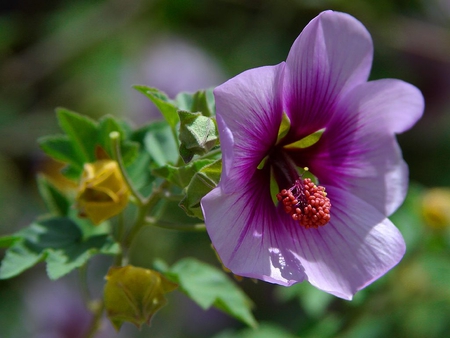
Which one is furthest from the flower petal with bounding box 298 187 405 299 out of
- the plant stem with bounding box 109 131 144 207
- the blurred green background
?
the blurred green background

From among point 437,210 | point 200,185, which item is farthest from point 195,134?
point 437,210

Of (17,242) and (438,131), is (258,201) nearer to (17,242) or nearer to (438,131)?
(17,242)

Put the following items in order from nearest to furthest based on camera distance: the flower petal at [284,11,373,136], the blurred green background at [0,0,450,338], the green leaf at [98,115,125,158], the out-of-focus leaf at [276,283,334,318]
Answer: the flower petal at [284,11,373,136] < the green leaf at [98,115,125,158] < the out-of-focus leaf at [276,283,334,318] < the blurred green background at [0,0,450,338]

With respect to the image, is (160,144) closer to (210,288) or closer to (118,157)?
(118,157)

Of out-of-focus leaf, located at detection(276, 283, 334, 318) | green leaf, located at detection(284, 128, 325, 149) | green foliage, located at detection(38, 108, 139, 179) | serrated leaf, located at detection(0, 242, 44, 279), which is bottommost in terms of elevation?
out-of-focus leaf, located at detection(276, 283, 334, 318)

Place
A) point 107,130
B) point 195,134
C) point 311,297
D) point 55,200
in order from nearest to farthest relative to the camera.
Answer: point 195,134 → point 107,130 → point 55,200 → point 311,297

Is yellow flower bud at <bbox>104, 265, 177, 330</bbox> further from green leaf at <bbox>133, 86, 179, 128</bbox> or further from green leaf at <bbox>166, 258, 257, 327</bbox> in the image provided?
green leaf at <bbox>133, 86, 179, 128</bbox>
